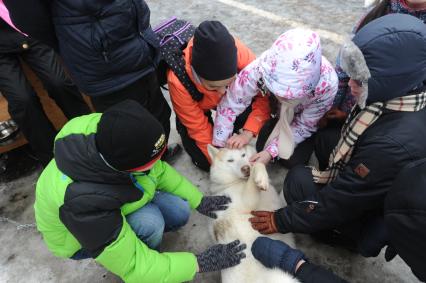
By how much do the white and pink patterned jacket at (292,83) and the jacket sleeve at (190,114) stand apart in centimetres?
9

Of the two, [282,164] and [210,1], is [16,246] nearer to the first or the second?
[282,164]

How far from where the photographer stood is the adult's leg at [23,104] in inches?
89.7

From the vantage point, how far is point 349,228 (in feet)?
6.07

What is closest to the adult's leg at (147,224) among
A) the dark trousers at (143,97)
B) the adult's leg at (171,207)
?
the adult's leg at (171,207)

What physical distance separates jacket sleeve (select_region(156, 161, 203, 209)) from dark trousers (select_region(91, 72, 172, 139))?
0.51 meters

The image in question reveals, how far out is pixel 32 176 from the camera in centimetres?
274

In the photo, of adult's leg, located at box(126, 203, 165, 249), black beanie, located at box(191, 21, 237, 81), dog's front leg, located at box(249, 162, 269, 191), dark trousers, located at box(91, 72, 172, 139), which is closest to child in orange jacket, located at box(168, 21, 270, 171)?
black beanie, located at box(191, 21, 237, 81)

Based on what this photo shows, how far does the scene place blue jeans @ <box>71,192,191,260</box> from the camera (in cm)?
183

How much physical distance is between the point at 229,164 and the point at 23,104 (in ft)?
4.58

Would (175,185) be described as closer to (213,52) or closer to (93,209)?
(93,209)

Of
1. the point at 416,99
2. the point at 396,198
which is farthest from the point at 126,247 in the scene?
the point at 416,99

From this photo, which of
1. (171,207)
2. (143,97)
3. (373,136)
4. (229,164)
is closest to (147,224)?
(171,207)

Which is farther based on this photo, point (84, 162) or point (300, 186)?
point (300, 186)

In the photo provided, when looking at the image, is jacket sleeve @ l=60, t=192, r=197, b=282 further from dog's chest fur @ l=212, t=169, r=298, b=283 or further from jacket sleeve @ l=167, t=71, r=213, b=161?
jacket sleeve @ l=167, t=71, r=213, b=161
